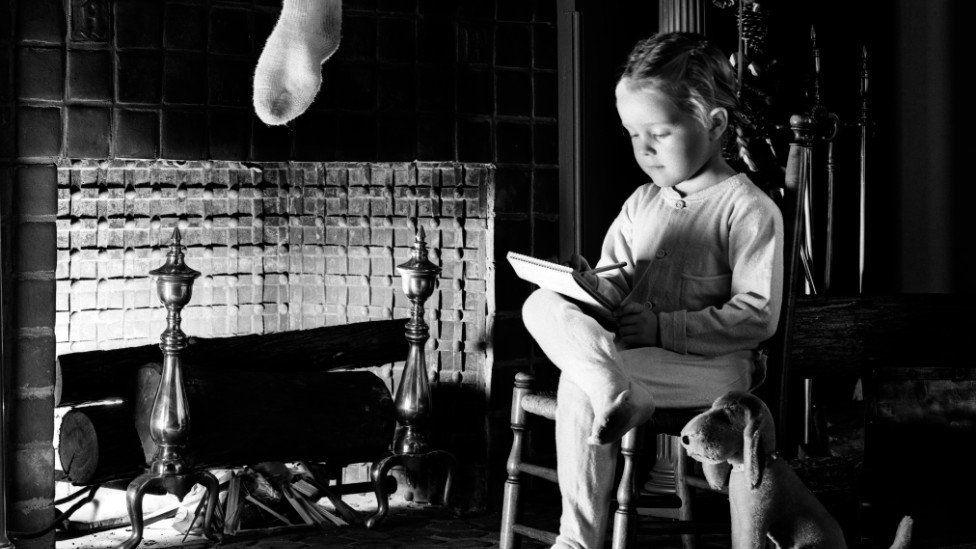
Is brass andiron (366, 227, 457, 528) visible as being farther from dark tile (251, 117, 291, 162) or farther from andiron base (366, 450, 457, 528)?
dark tile (251, 117, 291, 162)

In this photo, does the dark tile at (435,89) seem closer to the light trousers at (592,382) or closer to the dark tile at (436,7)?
the dark tile at (436,7)

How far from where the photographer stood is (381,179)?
291 centimetres

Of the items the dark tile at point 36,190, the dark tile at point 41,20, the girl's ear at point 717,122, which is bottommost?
the dark tile at point 36,190

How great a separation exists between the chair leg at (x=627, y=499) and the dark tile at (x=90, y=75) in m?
1.33

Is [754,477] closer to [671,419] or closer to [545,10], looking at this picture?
[671,419]

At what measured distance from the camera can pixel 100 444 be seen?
2391 mm

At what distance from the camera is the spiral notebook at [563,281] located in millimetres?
1658

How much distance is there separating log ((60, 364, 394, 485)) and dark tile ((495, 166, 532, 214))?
55 centimetres

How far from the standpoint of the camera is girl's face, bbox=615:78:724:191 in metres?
1.79

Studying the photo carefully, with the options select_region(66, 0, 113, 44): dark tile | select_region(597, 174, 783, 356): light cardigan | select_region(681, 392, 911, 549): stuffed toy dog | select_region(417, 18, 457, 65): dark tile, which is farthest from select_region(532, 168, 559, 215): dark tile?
select_region(681, 392, 911, 549): stuffed toy dog

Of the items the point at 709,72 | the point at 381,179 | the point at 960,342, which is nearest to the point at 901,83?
the point at 960,342

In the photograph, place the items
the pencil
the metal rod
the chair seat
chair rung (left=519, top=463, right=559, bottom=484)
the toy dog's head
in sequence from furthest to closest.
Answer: the metal rod
chair rung (left=519, top=463, right=559, bottom=484)
the pencil
the chair seat
the toy dog's head

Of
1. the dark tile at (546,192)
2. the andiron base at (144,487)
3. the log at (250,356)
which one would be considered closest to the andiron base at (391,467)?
the log at (250,356)

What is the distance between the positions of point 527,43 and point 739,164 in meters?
0.60
